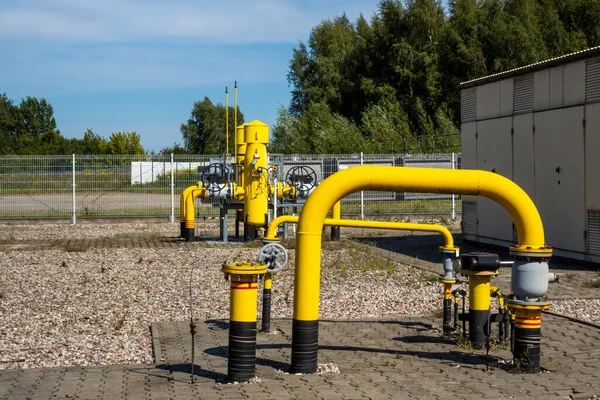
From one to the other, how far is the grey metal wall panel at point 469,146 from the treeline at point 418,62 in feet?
89.2

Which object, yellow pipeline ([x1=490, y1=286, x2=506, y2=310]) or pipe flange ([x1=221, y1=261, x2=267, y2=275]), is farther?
yellow pipeline ([x1=490, y1=286, x2=506, y2=310])

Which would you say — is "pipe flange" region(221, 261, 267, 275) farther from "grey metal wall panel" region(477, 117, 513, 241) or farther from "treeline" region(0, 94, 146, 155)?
"treeline" region(0, 94, 146, 155)

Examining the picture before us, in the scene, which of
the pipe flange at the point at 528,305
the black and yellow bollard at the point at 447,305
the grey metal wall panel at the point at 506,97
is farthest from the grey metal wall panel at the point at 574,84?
the pipe flange at the point at 528,305

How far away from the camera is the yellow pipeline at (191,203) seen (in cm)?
2242

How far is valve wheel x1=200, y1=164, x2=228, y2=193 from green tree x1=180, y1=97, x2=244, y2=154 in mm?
64073

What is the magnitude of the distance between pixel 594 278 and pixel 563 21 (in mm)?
45728

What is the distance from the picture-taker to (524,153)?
727 inches

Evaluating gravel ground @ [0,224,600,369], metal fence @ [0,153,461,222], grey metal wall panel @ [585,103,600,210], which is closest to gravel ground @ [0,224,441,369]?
gravel ground @ [0,224,600,369]

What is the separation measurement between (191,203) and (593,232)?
1026cm

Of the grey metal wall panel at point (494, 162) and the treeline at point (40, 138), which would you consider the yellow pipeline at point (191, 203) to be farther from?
the treeline at point (40, 138)

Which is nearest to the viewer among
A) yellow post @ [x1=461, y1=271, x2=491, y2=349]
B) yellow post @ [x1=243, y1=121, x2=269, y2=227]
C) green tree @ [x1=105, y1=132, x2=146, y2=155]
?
yellow post @ [x1=461, y1=271, x2=491, y2=349]

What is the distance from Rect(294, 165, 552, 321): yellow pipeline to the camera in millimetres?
7734

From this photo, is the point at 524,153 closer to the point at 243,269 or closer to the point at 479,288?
the point at 479,288

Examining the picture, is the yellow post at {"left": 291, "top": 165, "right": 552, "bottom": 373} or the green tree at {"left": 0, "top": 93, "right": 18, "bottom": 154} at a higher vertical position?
the green tree at {"left": 0, "top": 93, "right": 18, "bottom": 154}
